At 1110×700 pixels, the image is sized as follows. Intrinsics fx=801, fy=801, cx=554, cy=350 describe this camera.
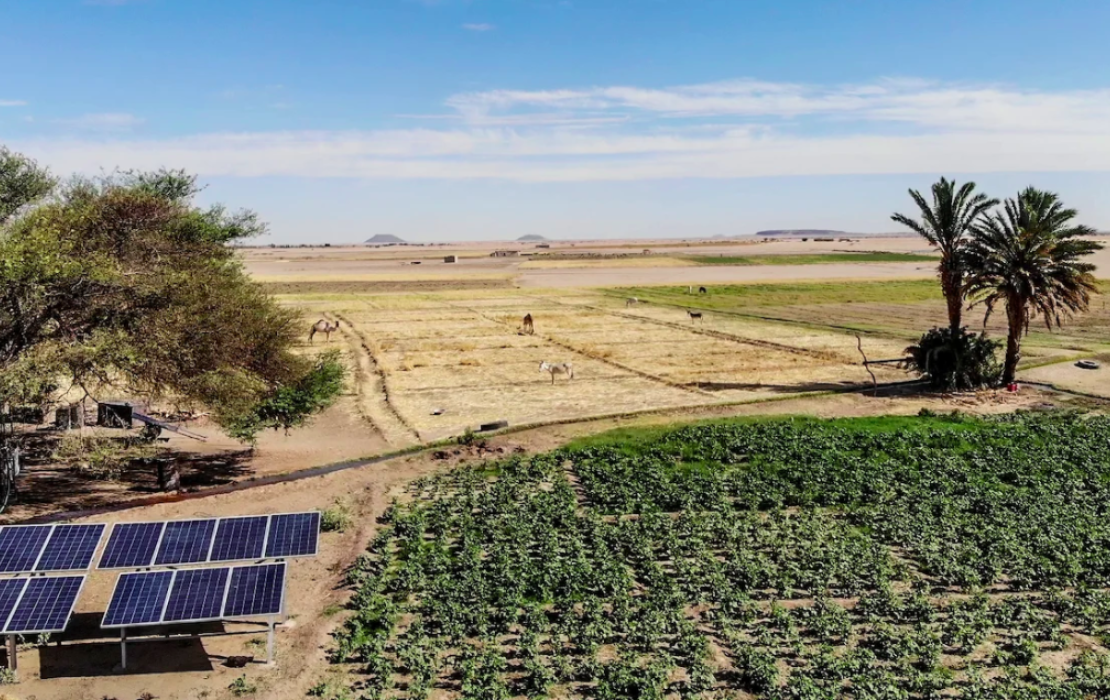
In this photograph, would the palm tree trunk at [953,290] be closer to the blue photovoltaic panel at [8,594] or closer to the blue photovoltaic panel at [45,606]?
the blue photovoltaic panel at [45,606]

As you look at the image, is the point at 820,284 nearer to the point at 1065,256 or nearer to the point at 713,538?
the point at 1065,256

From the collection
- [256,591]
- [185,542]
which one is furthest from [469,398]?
[256,591]

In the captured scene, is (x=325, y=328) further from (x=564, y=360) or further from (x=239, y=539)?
(x=239, y=539)

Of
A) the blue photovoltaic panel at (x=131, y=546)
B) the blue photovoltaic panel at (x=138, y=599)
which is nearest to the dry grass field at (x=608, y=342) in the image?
the blue photovoltaic panel at (x=131, y=546)

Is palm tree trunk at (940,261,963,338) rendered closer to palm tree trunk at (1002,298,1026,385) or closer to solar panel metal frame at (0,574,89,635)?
palm tree trunk at (1002,298,1026,385)

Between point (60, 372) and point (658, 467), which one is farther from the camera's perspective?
point (658, 467)

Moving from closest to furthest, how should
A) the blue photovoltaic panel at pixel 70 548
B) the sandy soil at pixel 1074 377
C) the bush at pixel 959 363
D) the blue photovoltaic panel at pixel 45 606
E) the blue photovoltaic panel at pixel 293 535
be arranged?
the blue photovoltaic panel at pixel 45 606 < the blue photovoltaic panel at pixel 70 548 < the blue photovoltaic panel at pixel 293 535 < the sandy soil at pixel 1074 377 < the bush at pixel 959 363

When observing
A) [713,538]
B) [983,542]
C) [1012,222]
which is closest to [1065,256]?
[1012,222]
